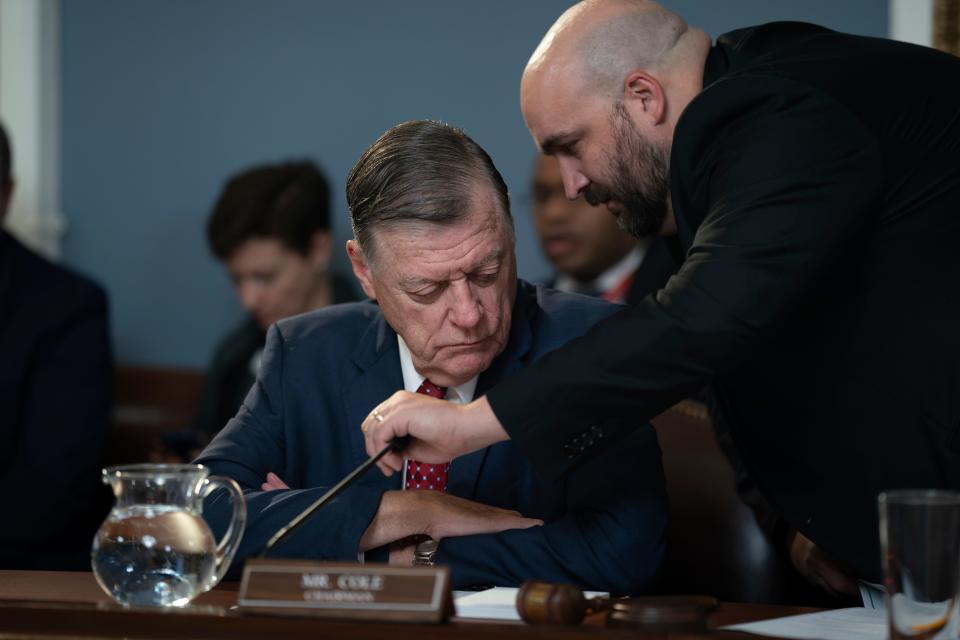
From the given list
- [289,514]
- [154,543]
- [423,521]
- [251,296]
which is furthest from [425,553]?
[251,296]

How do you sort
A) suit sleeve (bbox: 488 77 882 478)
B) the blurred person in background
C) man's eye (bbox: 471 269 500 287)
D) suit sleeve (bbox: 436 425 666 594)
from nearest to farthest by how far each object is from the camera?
suit sleeve (bbox: 488 77 882 478), suit sleeve (bbox: 436 425 666 594), man's eye (bbox: 471 269 500 287), the blurred person in background

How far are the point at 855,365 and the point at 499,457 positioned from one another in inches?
22.5

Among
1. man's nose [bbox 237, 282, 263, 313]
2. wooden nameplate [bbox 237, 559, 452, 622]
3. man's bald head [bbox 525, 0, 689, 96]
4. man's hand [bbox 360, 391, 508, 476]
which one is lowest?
man's nose [bbox 237, 282, 263, 313]

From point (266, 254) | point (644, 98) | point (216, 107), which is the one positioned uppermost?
point (644, 98)

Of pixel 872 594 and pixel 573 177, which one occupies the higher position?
pixel 573 177

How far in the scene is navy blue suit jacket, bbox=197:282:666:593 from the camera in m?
1.78

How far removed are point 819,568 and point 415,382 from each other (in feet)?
2.32

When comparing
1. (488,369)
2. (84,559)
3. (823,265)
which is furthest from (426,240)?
(84,559)

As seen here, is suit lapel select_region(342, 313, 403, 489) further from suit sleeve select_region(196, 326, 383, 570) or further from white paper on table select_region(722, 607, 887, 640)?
white paper on table select_region(722, 607, 887, 640)

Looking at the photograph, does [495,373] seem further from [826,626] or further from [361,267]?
[826,626]

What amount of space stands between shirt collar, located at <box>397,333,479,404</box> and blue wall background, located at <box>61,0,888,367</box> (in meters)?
1.93

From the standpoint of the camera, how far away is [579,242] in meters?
3.95

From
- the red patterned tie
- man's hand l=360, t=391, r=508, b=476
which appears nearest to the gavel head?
man's hand l=360, t=391, r=508, b=476

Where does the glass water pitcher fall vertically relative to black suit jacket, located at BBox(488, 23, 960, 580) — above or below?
below
